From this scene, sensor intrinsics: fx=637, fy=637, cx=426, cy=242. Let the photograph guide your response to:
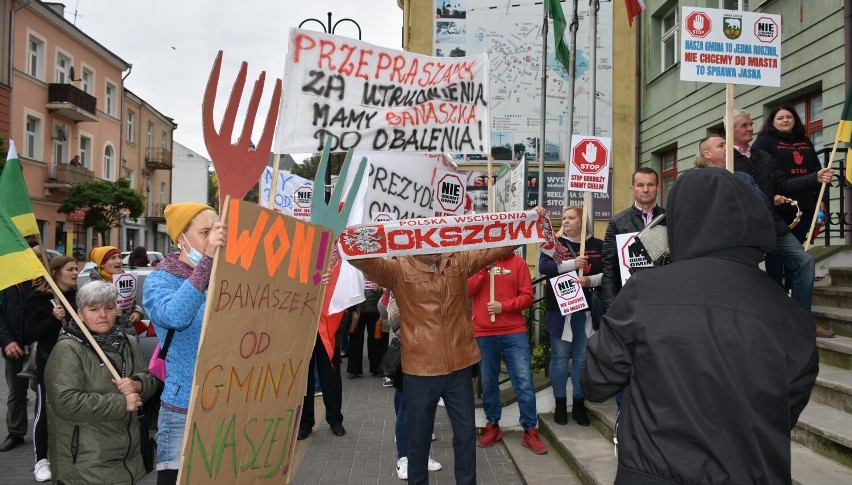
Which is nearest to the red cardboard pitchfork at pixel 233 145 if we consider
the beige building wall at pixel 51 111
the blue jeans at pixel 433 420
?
the blue jeans at pixel 433 420

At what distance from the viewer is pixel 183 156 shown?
55781 millimetres

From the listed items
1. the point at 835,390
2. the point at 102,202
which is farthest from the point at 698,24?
the point at 102,202

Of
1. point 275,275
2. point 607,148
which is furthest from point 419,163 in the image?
point 275,275

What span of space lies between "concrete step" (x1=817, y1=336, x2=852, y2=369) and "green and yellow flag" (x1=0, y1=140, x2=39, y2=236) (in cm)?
574

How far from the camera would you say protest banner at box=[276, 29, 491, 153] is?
482cm

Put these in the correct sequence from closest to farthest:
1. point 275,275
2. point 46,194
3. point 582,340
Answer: point 275,275 → point 582,340 → point 46,194

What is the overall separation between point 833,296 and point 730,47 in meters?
3.21

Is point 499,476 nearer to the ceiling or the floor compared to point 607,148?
nearer to the floor

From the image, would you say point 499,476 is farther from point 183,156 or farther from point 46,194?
point 183,156

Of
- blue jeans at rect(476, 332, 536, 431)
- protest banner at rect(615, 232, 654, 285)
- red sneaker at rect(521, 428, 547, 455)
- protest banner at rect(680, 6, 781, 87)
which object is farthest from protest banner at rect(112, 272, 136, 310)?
protest banner at rect(680, 6, 781, 87)

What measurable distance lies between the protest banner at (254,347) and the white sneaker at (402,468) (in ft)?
5.81

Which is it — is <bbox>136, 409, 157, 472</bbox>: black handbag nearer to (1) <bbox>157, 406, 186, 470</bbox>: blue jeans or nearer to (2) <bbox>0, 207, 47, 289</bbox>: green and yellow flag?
(1) <bbox>157, 406, 186, 470</bbox>: blue jeans

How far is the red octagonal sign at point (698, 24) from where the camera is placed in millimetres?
4453

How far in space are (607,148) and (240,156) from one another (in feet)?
15.8
